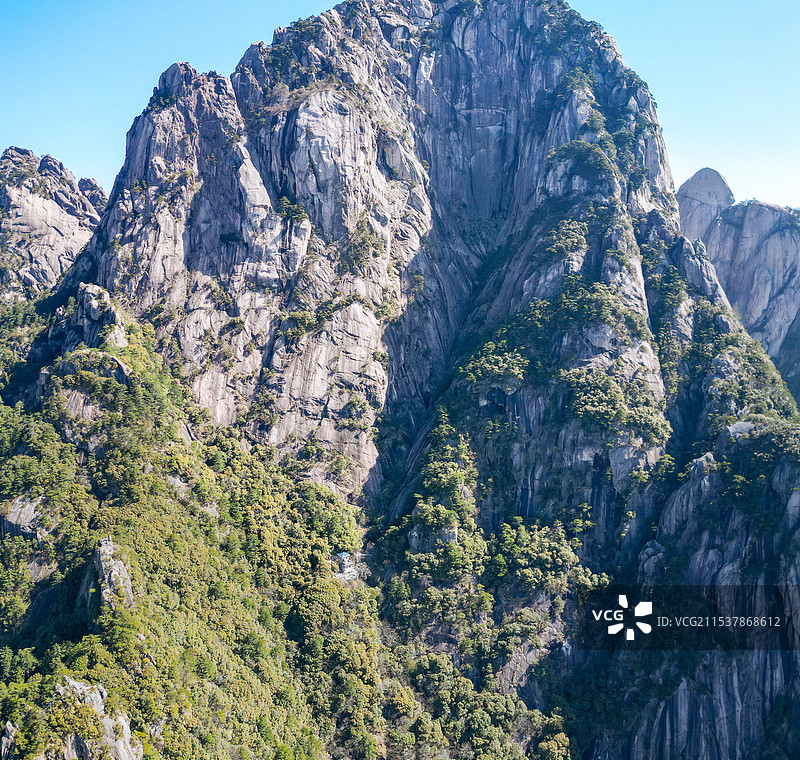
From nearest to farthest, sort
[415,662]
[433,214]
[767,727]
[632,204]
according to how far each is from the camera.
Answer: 1. [767,727]
2. [415,662]
3. [632,204]
4. [433,214]

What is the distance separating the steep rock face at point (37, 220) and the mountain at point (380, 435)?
23.0 m

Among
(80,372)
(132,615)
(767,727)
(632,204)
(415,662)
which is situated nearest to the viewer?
(132,615)

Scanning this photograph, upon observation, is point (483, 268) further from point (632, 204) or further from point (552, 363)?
point (552, 363)

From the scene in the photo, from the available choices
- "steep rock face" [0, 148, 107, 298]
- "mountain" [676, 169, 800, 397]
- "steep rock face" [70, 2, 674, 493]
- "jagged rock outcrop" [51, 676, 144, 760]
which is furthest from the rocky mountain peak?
"jagged rock outcrop" [51, 676, 144, 760]

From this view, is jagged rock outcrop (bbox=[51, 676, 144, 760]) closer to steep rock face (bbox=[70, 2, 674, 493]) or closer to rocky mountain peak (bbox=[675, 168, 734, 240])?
steep rock face (bbox=[70, 2, 674, 493])

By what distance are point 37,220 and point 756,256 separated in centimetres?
15426

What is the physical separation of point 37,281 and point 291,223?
2194 inches

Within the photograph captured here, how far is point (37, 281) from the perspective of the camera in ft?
412

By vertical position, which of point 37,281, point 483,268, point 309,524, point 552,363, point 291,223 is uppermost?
point 483,268

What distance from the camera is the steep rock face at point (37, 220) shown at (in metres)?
125

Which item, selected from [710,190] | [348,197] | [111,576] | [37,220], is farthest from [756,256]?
[37,220]

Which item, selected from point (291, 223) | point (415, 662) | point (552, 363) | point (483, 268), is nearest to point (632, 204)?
point (483, 268)

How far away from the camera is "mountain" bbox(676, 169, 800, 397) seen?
127 m

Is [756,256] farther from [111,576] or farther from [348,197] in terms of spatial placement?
[111,576]
